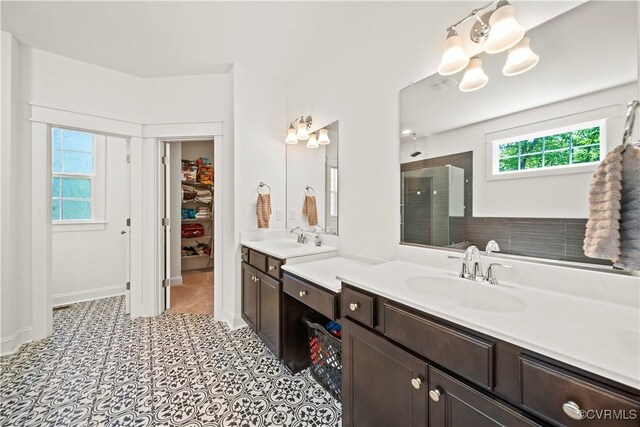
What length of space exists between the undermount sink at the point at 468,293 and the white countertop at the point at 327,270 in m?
0.37

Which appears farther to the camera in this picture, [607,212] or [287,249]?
[287,249]

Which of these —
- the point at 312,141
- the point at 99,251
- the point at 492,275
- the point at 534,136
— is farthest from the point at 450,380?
the point at 99,251

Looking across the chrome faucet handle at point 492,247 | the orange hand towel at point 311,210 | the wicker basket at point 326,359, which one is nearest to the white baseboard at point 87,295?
the orange hand towel at point 311,210

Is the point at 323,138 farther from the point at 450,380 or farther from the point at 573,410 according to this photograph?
the point at 573,410

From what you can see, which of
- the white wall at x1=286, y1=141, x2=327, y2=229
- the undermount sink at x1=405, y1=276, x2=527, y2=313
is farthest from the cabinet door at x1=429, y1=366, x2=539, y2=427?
the white wall at x1=286, y1=141, x2=327, y2=229

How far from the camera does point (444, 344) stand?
807 mm

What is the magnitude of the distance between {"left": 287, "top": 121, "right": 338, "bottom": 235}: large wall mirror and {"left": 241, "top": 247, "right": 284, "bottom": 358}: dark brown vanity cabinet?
0.60 metres

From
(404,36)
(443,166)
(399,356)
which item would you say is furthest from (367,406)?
(404,36)

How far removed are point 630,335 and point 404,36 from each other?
175cm

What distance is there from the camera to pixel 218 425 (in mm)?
1379

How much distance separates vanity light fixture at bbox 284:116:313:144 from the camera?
248cm

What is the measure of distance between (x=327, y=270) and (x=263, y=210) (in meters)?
1.25

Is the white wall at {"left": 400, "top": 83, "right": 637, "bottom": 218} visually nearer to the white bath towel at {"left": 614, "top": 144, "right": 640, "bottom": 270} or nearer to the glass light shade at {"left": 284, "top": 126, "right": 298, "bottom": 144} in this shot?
the white bath towel at {"left": 614, "top": 144, "right": 640, "bottom": 270}

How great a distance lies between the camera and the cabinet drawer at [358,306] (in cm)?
106
